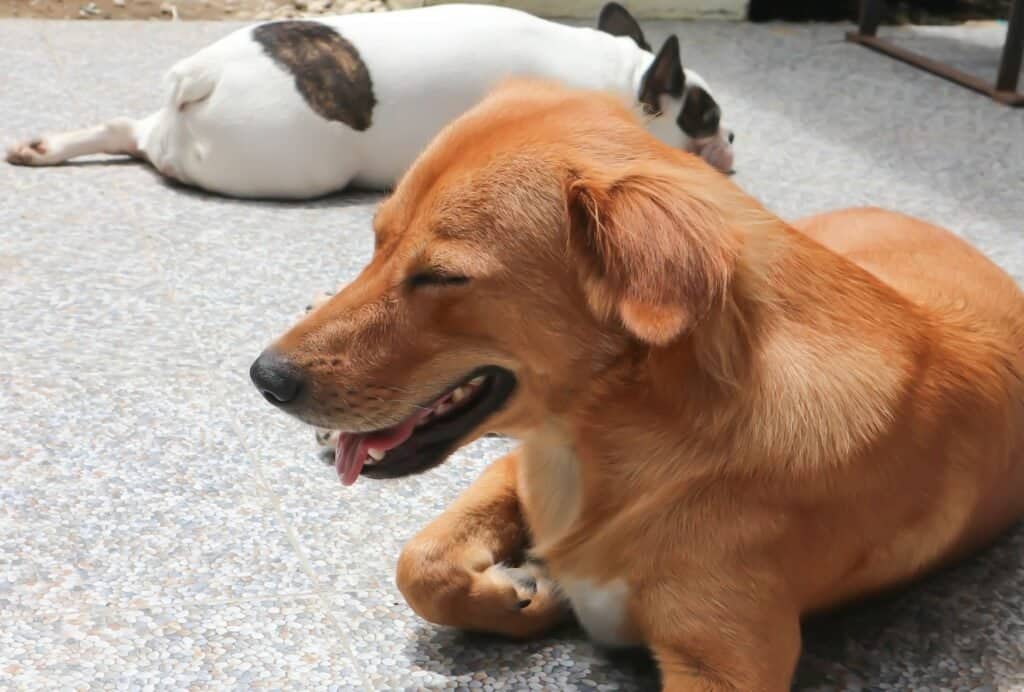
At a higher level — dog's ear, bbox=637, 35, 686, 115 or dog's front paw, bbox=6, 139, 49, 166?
dog's ear, bbox=637, 35, 686, 115

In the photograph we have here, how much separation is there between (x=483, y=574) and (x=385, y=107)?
7.56 feet

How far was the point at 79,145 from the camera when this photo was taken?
152 inches

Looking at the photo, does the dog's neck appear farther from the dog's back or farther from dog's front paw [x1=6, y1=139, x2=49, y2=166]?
dog's front paw [x1=6, y1=139, x2=49, y2=166]

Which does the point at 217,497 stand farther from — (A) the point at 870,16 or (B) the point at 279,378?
(A) the point at 870,16

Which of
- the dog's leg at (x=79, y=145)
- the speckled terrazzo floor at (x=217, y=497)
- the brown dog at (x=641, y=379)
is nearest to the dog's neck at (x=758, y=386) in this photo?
the brown dog at (x=641, y=379)

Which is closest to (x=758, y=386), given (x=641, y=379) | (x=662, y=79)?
(x=641, y=379)

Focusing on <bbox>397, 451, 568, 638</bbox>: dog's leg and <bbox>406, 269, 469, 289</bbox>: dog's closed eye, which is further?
<bbox>397, 451, 568, 638</bbox>: dog's leg

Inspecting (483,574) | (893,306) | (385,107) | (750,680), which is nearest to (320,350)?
(483,574)

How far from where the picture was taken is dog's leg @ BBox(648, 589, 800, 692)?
151cm

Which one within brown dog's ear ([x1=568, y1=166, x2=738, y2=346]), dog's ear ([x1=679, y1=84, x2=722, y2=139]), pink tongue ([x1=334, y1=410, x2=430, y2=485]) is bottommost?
dog's ear ([x1=679, y1=84, x2=722, y2=139])

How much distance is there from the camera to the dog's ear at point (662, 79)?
4.09m

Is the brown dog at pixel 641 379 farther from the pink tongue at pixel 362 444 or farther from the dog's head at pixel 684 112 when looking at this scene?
the dog's head at pixel 684 112

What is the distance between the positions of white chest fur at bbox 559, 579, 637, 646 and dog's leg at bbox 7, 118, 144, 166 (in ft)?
9.11

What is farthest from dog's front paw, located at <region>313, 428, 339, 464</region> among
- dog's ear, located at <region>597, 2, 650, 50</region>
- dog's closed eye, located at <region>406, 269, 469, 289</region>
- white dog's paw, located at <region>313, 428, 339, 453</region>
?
dog's ear, located at <region>597, 2, 650, 50</region>
